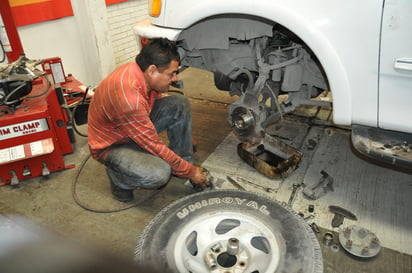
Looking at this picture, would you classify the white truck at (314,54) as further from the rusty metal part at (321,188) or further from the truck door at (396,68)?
the rusty metal part at (321,188)

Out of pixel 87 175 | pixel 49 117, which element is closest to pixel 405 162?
pixel 87 175

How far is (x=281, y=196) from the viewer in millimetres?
2281

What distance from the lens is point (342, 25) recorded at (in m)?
1.59

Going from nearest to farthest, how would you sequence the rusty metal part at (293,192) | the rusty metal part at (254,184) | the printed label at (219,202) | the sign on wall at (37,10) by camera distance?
the printed label at (219,202), the rusty metal part at (293,192), the rusty metal part at (254,184), the sign on wall at (37,10)

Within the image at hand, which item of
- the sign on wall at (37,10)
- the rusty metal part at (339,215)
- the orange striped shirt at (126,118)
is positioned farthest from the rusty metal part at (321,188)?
the sign on wall at (37,10)

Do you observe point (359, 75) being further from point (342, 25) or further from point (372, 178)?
point (372, 178)

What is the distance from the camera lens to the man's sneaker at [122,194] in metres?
2.29

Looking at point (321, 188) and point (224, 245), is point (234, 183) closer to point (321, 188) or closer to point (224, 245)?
point (321, 188)

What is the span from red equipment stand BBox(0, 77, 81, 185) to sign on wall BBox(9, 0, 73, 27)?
1.14m

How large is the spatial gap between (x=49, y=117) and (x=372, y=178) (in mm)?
2462

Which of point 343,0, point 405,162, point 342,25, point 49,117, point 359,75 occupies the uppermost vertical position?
point 343,0

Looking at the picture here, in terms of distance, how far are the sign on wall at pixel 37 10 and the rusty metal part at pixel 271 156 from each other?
2673 mm

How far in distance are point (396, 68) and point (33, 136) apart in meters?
2.43

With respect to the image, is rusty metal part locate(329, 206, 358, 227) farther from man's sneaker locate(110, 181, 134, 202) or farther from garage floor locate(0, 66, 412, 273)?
man's sneaker locate(110, 181, 134, 202)
